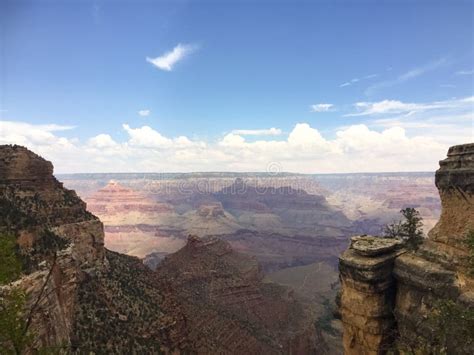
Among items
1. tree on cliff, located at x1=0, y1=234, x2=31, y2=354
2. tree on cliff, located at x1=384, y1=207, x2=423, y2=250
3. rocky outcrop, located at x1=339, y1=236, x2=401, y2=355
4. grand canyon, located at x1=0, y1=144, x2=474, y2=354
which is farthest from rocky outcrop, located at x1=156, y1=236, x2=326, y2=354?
tree on cliff, located at x1=0, y1=234, x2=31, y2=354

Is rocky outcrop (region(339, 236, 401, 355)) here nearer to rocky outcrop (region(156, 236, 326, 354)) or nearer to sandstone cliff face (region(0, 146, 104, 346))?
sandstone cliff face (region(0, 146, 104, 346))

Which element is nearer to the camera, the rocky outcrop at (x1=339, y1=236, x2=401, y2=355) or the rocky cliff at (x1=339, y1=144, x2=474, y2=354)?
the rocky cliff at (x1=339, y1=144, x2=474, y2=354)

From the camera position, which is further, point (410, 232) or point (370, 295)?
point (410, 232)

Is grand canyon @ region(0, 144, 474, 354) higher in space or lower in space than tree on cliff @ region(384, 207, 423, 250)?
lower

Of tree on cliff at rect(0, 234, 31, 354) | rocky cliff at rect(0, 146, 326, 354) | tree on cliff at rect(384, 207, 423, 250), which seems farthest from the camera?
rocky cliff at rect(0, 146, 326, 354)

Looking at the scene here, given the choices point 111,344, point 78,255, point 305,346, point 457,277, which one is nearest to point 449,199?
point 457,277

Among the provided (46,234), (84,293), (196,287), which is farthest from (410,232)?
(196,287)

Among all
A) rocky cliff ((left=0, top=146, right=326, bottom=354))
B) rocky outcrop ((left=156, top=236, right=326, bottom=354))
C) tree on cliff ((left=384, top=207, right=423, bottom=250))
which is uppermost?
tree on cliff ((left=384, top=207, right=423, bottom=250))

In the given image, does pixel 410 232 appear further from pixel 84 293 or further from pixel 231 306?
pixel 231 306
